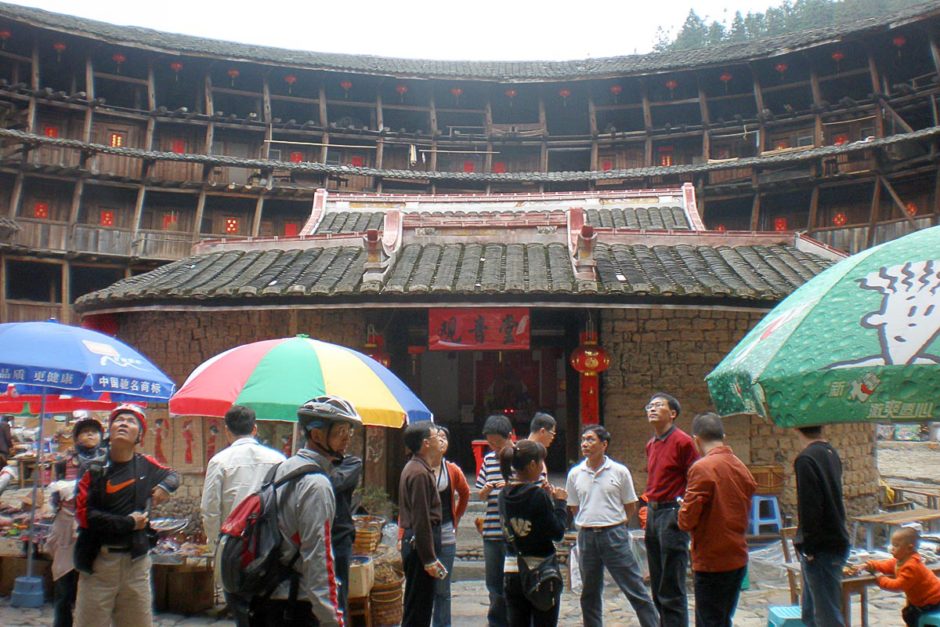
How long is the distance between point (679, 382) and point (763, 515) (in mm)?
1867

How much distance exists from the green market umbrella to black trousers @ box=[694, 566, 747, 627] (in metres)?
1.99

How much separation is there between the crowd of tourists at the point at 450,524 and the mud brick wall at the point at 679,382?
3.92 meters

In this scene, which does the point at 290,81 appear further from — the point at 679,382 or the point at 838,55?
the point at 679,382

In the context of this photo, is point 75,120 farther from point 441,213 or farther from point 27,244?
point 441,213

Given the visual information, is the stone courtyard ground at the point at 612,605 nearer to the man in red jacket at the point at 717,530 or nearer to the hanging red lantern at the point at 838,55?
the man in red jacket at the point at 717,530

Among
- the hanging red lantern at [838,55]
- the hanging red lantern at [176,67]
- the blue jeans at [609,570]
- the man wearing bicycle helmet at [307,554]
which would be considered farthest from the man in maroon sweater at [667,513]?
the hanging red lantern at [176,67]

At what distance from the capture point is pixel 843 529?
3994 mm

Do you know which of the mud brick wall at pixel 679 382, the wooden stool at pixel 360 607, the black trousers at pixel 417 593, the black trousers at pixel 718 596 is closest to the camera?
the black trousers at pixel 718 596

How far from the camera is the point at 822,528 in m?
3.97

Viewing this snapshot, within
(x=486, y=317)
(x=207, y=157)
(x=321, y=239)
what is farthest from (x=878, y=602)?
(x=207, y=157)

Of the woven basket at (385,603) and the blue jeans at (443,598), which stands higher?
the blue jeans at (443,598)

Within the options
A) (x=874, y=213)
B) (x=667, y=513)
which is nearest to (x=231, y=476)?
(x=667, y=513)

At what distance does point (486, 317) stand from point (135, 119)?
21850 millimetres

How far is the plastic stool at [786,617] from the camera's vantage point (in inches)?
181
